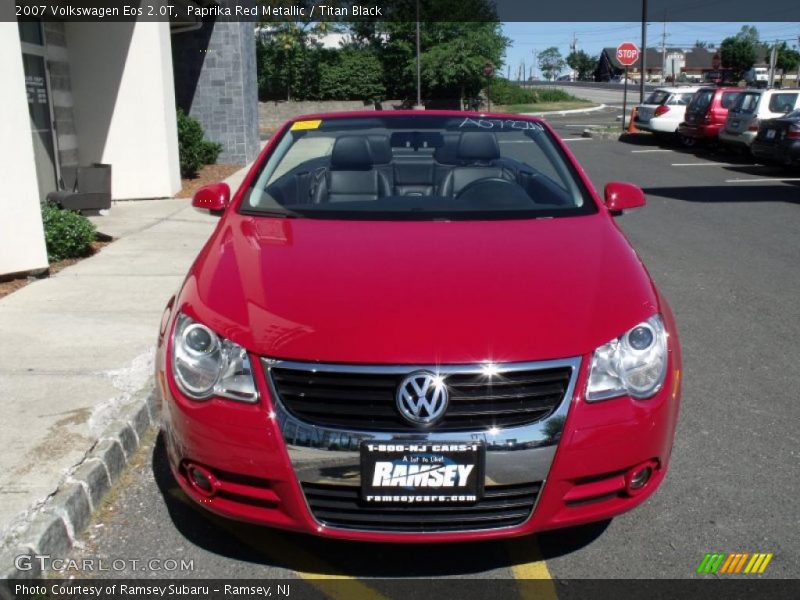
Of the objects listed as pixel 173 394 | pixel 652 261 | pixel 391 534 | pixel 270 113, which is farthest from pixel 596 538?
pixel 270 113

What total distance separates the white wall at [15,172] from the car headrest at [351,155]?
3238 mm

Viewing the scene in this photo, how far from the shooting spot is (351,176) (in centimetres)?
429

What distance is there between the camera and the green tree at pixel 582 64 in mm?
146375

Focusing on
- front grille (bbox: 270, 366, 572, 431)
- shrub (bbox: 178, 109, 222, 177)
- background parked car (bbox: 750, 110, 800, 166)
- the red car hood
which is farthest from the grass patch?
front grille (bbox: 270, 366, 572, 431)

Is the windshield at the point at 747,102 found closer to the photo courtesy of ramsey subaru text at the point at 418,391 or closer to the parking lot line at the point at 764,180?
the parking lot line at the point at 764,180

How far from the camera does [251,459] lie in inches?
102

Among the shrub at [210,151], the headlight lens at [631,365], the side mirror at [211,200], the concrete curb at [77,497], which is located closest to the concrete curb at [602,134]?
the shrub at [210,151]

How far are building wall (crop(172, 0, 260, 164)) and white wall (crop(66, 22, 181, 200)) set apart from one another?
4.71m

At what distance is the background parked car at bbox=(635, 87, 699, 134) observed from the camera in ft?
75.1

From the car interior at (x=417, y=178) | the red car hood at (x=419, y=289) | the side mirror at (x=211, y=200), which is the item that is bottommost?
the red car hood at (x=419, y=289)

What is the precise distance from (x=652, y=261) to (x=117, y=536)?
614 centimetres

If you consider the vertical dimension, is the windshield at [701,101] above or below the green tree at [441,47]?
below

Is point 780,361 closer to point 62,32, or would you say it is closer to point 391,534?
point 391,534

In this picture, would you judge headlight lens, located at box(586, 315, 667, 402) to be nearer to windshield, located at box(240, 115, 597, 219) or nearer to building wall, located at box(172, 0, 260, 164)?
windshield, located at box(240, 115, 597, 219)
